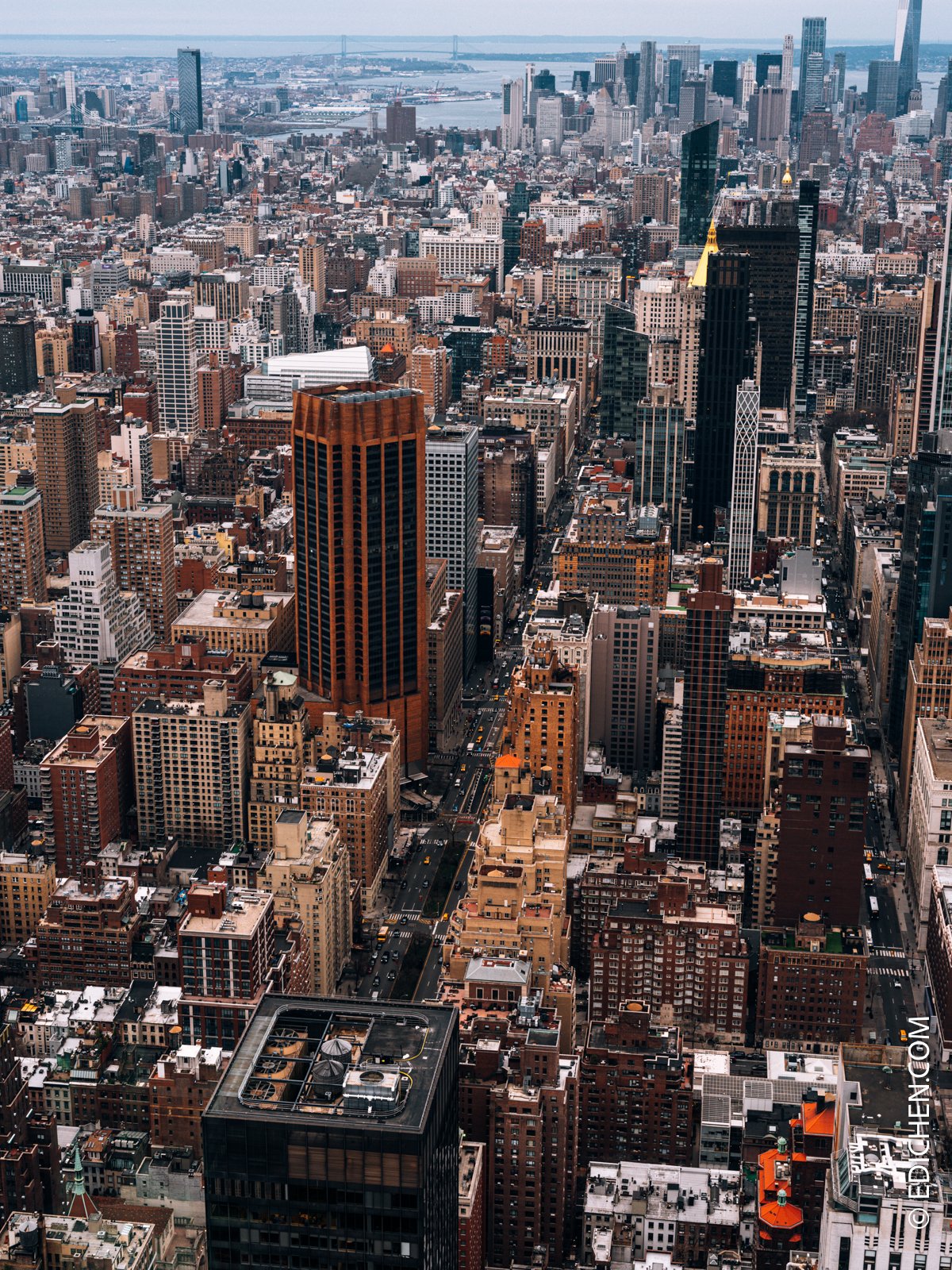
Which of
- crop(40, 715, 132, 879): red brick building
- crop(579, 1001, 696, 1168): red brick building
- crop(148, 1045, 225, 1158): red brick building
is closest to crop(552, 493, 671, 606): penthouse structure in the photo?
crop(40, 715, 132, 879): red brick building

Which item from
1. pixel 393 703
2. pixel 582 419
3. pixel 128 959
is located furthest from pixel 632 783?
pixel 582 419

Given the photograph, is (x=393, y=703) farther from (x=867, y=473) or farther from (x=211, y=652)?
(x=867, y=473)

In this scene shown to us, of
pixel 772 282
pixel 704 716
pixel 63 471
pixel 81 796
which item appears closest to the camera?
pixel 704 716

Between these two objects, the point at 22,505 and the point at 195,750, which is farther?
the point at 22,505

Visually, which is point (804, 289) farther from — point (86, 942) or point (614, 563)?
point (86, 942)

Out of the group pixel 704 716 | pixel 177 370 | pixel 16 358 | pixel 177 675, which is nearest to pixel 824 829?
pixel 704 716

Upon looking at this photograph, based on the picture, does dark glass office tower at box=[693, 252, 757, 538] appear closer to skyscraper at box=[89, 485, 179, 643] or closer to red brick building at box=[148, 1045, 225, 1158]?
skyscraper at box=[89, 485, 179, 643]
